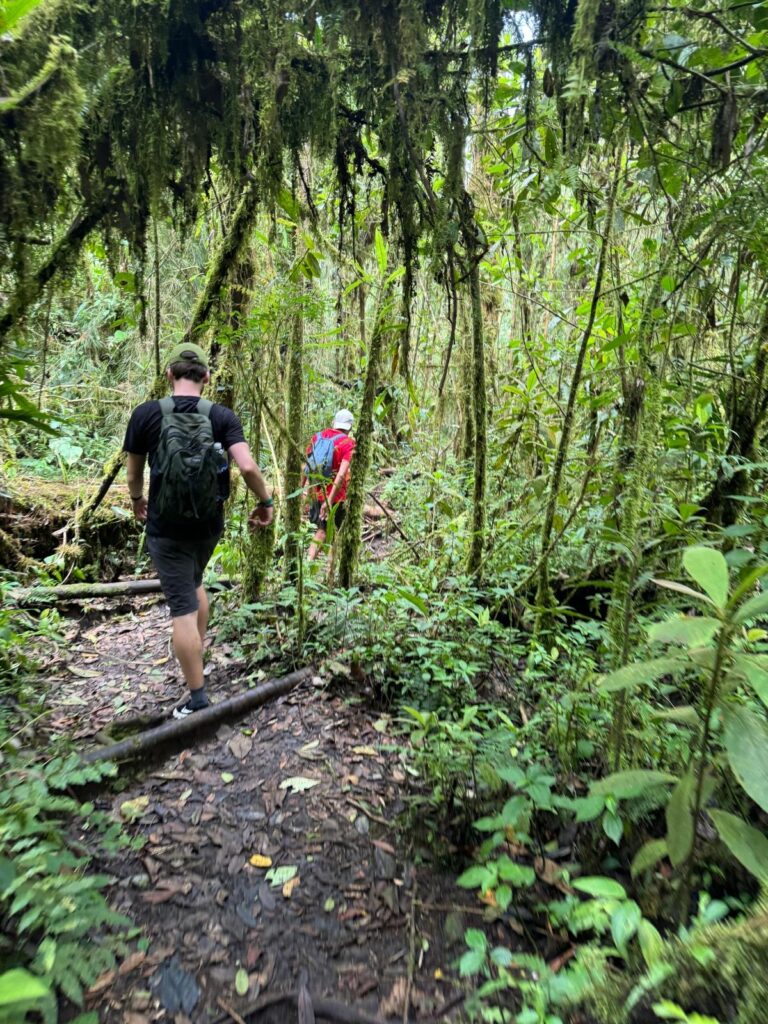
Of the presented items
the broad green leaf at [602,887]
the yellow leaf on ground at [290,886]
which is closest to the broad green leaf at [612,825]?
the broad green leaf at [602,887]

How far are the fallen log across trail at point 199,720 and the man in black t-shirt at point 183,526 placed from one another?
0.42 ft

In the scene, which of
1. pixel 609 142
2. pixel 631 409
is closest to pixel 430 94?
pixel 609 142

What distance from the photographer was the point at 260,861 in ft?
8.14

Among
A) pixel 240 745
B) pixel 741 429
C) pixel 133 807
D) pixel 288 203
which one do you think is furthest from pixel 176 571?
pixel 741 429

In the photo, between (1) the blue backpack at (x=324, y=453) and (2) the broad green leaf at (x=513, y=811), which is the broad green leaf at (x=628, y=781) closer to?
(2) the broad green leaf at (x=513, y=811)

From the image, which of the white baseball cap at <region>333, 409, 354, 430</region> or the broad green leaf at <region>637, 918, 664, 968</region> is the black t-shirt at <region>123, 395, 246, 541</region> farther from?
the broad green leaf at <region>637, 918, 664, 968</region>

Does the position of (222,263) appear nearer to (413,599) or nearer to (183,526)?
(183,526)

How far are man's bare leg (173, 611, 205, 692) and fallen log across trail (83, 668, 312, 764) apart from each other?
0.66 ft

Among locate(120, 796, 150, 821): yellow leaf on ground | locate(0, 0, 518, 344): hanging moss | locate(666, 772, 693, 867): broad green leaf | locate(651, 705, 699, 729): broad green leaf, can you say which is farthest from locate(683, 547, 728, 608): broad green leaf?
locate(120, 796, 150, 821): yellow leaf on ground

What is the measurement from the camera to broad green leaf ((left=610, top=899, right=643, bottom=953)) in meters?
1.58

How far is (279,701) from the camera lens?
3695 millimetres

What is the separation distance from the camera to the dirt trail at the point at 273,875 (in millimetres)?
1912

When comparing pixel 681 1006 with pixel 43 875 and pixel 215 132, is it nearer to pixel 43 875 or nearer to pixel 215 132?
pixel 43 875

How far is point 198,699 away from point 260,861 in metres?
1.21
